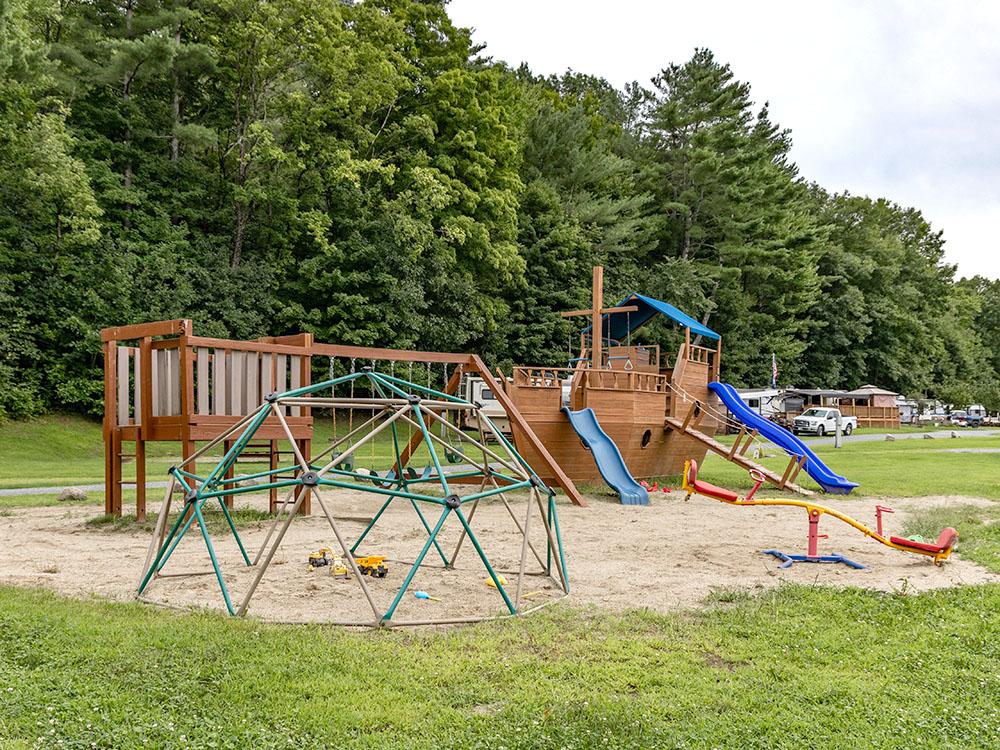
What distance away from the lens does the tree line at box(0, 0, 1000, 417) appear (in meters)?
28.2

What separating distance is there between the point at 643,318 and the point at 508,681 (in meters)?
20.0

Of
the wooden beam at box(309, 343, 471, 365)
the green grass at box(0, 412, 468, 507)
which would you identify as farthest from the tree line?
the wooden beam at box(309, 343, 471, 365)

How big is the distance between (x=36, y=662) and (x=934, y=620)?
273 inches

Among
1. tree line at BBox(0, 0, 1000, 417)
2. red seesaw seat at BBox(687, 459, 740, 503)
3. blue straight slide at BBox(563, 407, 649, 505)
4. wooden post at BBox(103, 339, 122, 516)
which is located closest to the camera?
red seesaw seat at BBox(687, 459, 740, 503)

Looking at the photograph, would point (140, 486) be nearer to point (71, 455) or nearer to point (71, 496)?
point (71, 496)

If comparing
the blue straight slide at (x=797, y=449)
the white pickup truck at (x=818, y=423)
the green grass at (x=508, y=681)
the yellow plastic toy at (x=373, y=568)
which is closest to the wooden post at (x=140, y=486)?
the yellow plastic toy at (x=373, y=568)

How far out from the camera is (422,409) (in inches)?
297

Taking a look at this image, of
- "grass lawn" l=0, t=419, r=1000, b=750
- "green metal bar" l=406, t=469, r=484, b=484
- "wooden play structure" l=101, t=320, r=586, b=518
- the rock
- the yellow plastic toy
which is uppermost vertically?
"wooden play structure" l=101, t=320, r=586, b=518

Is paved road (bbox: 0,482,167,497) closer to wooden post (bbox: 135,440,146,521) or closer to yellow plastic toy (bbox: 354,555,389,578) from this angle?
wooden post (bbox: 135,440,146,521)

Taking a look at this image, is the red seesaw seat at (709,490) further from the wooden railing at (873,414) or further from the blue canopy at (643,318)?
the wooden railing at (873,414)

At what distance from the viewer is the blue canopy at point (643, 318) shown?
21766 millimetres

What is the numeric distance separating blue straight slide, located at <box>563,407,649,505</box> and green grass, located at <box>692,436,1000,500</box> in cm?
317

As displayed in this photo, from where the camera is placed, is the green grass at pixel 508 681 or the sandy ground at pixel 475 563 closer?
the green grass at pixel 508 681

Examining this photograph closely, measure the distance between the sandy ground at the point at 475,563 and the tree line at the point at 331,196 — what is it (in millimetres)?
18586
